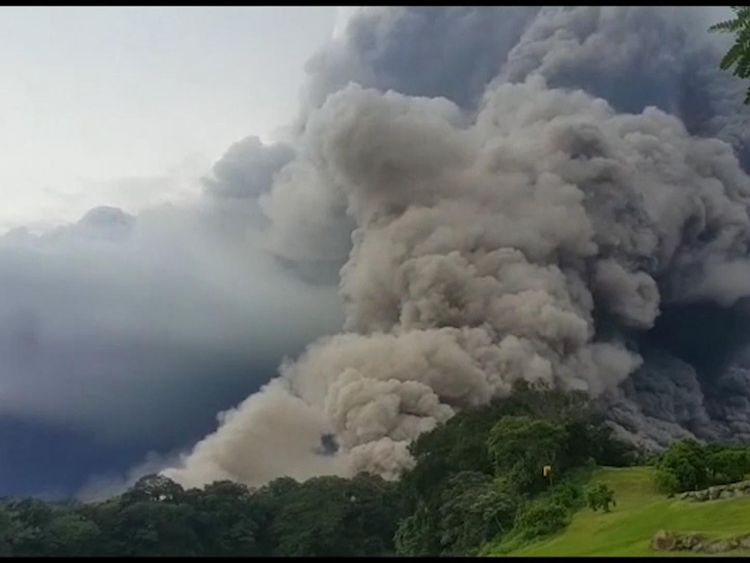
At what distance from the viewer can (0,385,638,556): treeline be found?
→ 16594mm

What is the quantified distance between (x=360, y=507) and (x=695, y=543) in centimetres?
1132

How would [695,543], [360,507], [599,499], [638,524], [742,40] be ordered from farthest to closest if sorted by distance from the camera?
[360,507]
[599,499]
[638,524]
[695,543]
[742,40]

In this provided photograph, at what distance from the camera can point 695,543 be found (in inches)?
354

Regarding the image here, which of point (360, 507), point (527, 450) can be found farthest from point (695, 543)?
point (360, 507)

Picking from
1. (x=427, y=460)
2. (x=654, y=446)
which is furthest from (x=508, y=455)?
(x=654, y=446)

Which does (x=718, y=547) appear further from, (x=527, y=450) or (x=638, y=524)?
(x=527, y=450)

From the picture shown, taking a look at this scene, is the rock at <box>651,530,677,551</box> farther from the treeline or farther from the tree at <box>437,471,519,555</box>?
the treeline

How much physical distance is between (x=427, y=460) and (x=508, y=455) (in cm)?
324

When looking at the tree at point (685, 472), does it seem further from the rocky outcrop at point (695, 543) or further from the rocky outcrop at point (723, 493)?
the rocky outcrop at point (695, 543)

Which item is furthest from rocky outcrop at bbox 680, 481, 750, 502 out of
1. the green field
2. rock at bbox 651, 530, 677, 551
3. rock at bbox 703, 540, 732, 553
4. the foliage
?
rock at bbox 703, 540, 732, 553

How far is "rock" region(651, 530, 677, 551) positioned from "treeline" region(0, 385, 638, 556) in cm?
626

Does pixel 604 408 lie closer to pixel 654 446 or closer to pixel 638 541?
pixel 654 446

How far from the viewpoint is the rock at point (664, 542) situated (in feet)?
30.0

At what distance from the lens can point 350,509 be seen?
63.4 ft
